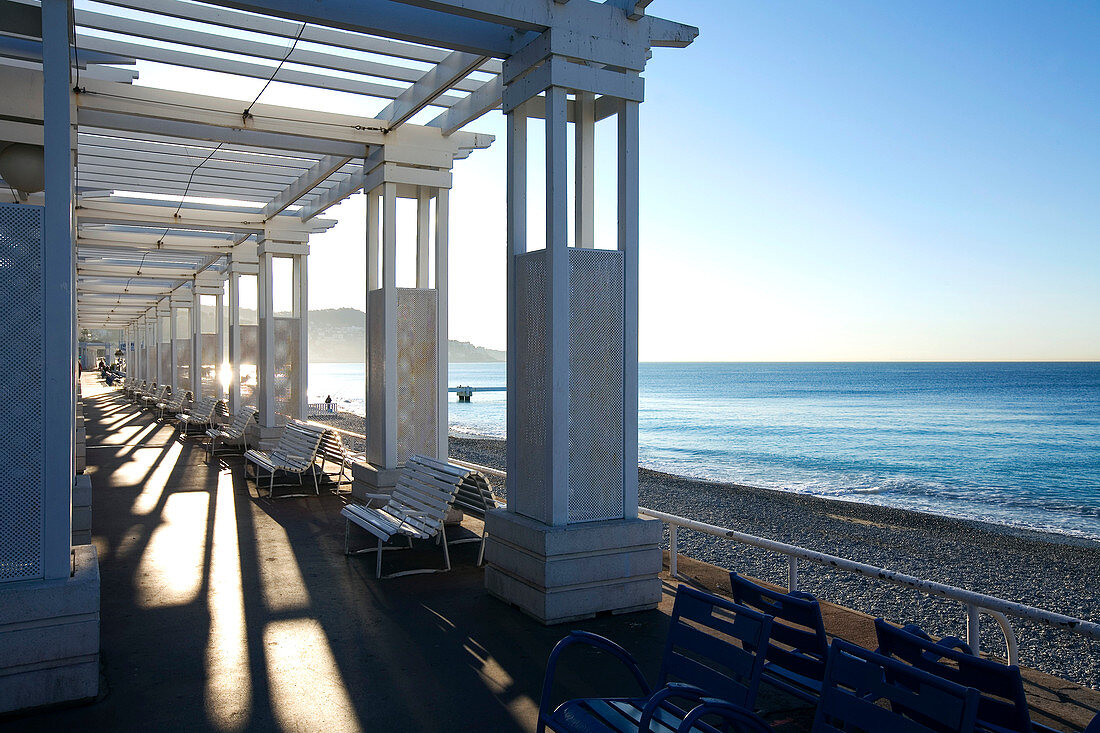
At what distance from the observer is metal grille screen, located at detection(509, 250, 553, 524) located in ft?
16.5

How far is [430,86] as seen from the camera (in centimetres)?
685

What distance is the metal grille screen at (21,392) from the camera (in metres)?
3.63

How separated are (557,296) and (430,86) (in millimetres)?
2958

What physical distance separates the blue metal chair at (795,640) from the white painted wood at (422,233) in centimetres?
576

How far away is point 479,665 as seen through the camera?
4.07 m

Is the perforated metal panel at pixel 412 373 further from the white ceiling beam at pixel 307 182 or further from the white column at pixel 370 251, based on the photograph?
the white ceiling beam at pixel 307 182

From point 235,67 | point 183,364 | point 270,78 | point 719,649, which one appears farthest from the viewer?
point 183,364

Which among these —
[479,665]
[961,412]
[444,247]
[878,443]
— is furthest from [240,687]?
[961,412]

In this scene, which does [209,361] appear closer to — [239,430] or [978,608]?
[239,430]

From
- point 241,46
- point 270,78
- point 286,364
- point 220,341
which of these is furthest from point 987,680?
point 220,341

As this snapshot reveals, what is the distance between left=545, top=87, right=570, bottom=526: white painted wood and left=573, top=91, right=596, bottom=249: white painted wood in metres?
0.64

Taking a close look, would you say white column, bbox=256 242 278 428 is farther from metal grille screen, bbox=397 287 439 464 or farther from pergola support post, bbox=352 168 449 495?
metal grille screen, bbox=397 287 439 464

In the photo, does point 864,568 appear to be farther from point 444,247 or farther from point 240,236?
point 240,236

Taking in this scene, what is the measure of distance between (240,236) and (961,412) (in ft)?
179
